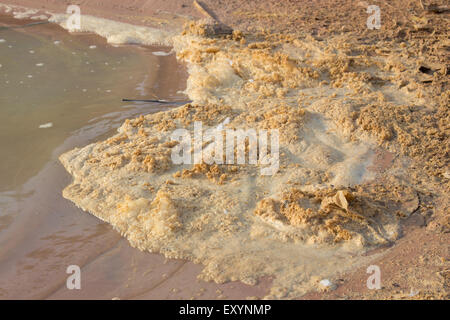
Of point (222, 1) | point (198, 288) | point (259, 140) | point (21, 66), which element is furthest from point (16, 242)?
point (222, 1)

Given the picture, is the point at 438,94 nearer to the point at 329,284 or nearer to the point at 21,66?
the point at 329,284
